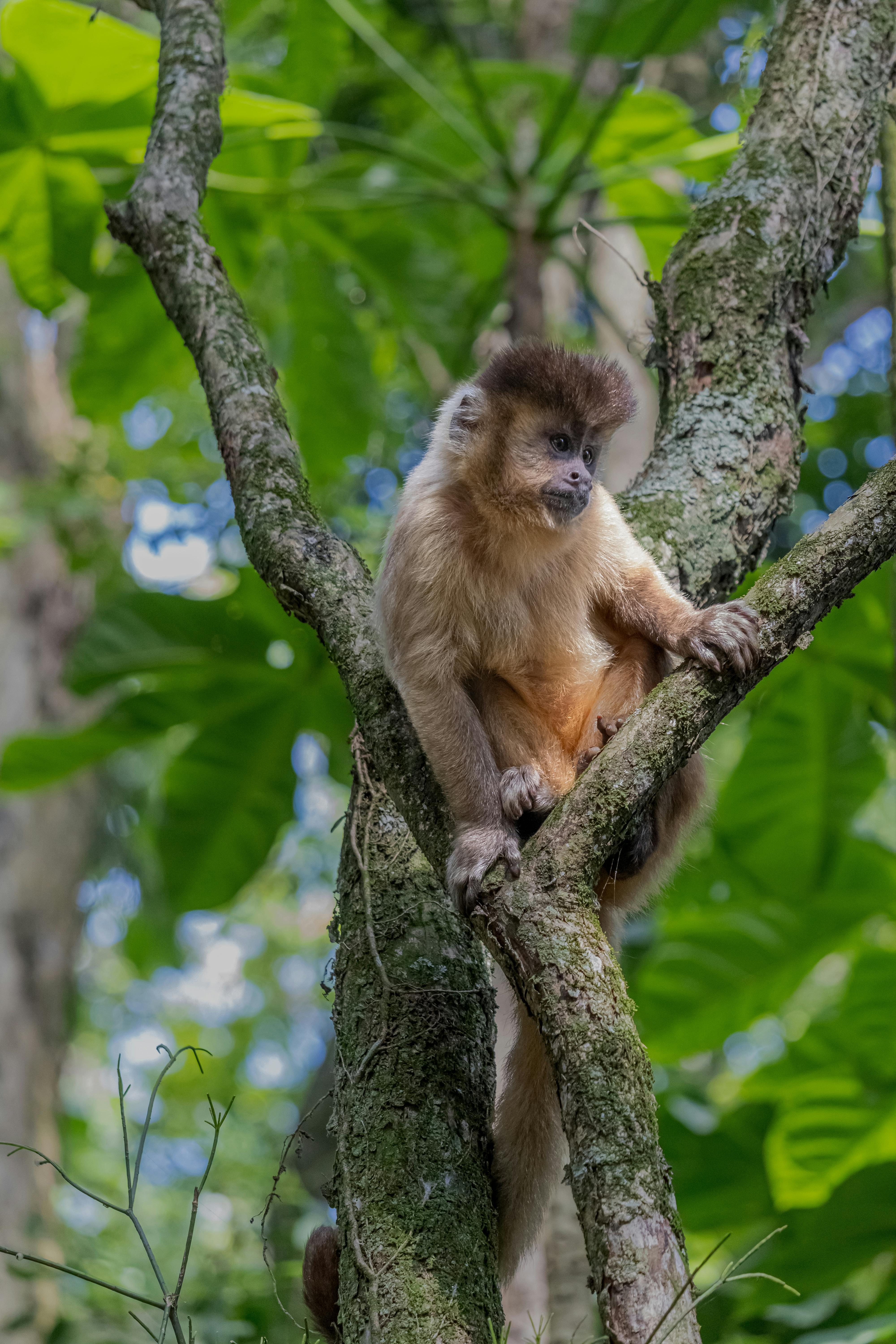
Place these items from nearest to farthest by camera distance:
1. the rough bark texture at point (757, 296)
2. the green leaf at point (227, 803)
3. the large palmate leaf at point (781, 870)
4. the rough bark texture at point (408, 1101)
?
the rough bark texture at point (408, 1101) < the rough bark texture at point (757, 296) < the large palmate leaf at point (781, 870) < the green leaf at point (227, 803)

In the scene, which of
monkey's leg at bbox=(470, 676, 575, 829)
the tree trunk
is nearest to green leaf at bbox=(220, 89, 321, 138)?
monkey's leg at bbox=(470, 676, 575, 829)

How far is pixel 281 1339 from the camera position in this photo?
12.9ft

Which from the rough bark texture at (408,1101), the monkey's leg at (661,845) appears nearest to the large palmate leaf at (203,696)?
the monkey's leg at (661,845)

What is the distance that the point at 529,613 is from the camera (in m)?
3.09

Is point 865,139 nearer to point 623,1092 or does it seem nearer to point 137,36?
point 137,36

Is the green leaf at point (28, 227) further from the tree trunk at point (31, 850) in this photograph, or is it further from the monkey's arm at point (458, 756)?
the tree trunk at point (31, 850)

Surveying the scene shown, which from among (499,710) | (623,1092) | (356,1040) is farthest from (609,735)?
(623,1092)

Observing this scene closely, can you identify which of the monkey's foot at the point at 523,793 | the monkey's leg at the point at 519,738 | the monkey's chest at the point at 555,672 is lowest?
the monkey's foot at the point at 523,793

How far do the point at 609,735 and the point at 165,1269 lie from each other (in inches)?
287

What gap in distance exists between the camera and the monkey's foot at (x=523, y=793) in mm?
2662

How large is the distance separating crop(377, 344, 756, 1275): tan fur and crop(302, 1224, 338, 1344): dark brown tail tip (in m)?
0.48

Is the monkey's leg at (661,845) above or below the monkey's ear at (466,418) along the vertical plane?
below

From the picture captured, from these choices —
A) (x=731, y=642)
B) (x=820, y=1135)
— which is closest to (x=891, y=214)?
(x=731, y=642)

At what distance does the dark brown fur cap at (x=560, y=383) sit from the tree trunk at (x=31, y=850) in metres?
4.80
